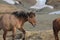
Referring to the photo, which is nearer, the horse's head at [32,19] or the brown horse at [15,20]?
the brown horse at [15,20]

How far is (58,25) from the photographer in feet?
22.9

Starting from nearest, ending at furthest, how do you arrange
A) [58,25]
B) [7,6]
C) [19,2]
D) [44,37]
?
[58,25] < [44,37] < [7,6] < [19,2]

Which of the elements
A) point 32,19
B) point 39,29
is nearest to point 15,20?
point 32,19

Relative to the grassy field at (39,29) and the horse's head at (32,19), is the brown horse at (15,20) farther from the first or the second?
the grassy field at (39,29)

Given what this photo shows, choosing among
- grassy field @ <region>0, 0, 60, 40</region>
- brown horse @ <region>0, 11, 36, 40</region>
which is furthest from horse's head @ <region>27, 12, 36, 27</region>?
grassy field @ <region>0, 0, 60, 40</region>

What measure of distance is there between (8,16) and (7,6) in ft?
31.9

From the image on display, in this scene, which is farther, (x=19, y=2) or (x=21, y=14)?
(x=19, y=2)

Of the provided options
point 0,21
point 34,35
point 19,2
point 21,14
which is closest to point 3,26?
point 0,21

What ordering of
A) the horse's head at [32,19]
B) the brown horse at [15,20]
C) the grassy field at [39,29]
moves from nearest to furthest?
the brown horse at [15,20] < the horse's head at [32,19] < the grassy field at [39,29]

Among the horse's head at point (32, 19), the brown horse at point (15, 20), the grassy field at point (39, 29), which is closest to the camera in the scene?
the brown horse at point (15, 20)

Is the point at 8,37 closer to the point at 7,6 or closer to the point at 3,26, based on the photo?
the point at 3,26

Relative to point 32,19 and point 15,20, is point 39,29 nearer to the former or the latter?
point 32,19

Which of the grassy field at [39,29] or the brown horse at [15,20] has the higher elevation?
the brown horse at [15,20]

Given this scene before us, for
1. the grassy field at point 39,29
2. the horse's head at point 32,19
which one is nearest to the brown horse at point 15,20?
the horse's head at point 32,19
